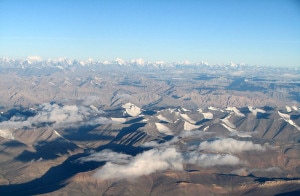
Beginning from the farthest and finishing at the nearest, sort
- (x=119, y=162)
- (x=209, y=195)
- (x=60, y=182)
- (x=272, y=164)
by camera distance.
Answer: (x=272, y=164) < (x=119, y=162) < (x=60, y=182) < (x=209, y=195)

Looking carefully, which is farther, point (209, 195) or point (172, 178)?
point (172, 178)

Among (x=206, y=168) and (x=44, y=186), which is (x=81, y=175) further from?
(x=206, y=168)

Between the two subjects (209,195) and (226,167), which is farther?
(226,167)

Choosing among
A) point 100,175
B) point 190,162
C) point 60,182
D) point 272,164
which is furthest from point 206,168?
point 60,182

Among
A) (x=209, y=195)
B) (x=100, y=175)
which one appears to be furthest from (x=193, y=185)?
(x=100, y=175)

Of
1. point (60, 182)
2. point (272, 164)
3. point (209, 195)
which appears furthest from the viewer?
point (272, 164)

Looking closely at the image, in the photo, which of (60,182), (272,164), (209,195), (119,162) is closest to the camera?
(209,195)

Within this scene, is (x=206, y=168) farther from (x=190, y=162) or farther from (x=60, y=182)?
(x=60, y=182)

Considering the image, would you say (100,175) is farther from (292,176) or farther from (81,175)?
(292,176)
